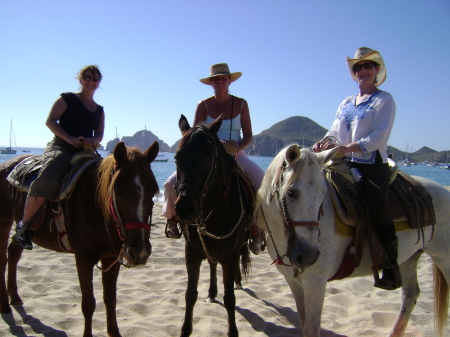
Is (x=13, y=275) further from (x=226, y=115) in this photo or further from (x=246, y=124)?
(x=246, y=124)

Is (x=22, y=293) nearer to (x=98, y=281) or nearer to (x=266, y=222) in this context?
(x=98, y=281)

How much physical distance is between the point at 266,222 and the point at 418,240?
164cm

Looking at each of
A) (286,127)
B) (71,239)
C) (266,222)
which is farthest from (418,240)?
(286,127)

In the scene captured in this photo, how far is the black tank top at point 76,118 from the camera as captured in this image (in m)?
3.76

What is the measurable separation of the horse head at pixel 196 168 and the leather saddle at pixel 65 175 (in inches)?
46.3

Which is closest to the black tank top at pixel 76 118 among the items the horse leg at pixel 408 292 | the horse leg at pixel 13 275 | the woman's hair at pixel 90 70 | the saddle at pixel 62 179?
the woman's hair at pixel 90 70

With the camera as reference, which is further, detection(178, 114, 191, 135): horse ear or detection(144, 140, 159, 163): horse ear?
detection(178, 114, 191, 135): horse ear

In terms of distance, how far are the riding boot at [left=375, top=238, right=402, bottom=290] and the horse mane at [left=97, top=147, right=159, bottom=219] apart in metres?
2.12

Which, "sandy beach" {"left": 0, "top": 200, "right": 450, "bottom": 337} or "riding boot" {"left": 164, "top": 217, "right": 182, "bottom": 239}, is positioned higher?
"riding boot" {"left": 164, "top": 217, "right": 182, "bottom": 239}

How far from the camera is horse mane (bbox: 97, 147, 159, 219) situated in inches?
106

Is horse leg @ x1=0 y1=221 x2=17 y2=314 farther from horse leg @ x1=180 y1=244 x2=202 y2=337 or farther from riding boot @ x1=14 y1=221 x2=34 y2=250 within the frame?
horse leg @ x1=180 y1=244 x2=202 y2=337

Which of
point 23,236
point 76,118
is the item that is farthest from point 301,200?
point 23,236

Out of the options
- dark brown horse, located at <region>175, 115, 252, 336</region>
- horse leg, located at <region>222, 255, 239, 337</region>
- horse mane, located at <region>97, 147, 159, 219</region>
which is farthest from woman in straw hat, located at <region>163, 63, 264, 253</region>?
horse mane, located at <region>97, 147, 159, 219</region>

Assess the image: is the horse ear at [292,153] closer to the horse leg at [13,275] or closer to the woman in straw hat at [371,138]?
the woman in straw hat at [371,138]
